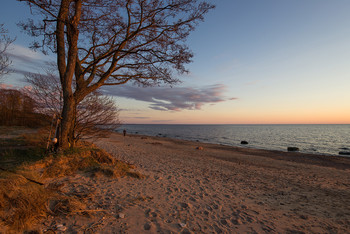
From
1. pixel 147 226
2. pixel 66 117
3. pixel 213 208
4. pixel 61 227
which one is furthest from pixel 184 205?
pixel 66 117

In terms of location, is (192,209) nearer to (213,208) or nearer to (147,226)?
(213,208)

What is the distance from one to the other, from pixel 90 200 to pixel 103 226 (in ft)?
3.56

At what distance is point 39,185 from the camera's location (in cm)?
394

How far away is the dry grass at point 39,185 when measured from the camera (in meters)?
2.68

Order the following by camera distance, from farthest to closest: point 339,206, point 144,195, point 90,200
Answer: point 339,206 → point 144,195 → point 90,200

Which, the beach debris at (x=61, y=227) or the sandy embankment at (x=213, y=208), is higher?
the beach debris at (x=61, y=227)

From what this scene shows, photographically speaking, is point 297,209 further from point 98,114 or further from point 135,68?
point 98,114

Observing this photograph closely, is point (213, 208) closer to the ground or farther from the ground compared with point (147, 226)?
closer to the ground

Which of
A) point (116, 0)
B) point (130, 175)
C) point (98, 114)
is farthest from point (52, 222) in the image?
point (116, 0)

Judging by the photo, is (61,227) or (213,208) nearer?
(61,227)

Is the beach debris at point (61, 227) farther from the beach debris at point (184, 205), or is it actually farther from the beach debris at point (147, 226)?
the beach debris at point (184, 205)

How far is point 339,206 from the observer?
538 cm

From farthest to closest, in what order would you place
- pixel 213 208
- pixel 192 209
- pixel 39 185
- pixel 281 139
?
pixel 281 139, pixel 213 208, pixel 192 209, pixel 39 185

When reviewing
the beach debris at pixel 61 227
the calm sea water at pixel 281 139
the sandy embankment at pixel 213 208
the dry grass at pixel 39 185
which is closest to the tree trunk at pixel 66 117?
the dry grass at pixel 39 185
